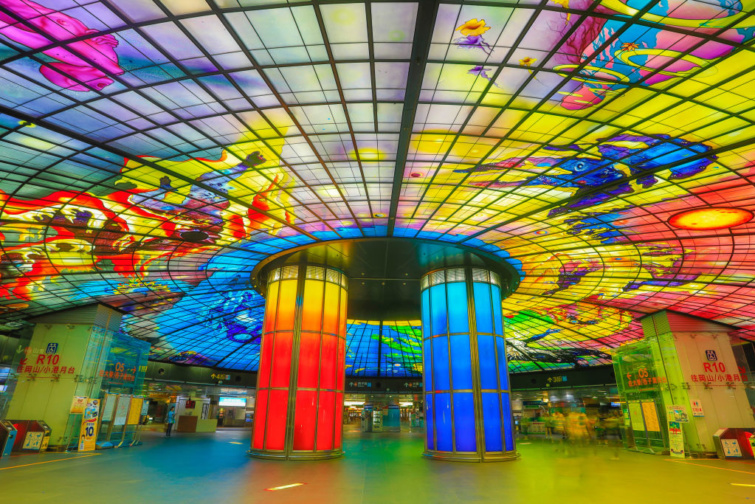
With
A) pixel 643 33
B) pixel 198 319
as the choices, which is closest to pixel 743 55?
pixel 643 33

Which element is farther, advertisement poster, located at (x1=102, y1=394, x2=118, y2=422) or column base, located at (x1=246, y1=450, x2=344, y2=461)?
advertisement poster, located at (x1=102, y1=394, x2=118, y2=422)

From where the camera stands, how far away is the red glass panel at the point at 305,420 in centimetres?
2358

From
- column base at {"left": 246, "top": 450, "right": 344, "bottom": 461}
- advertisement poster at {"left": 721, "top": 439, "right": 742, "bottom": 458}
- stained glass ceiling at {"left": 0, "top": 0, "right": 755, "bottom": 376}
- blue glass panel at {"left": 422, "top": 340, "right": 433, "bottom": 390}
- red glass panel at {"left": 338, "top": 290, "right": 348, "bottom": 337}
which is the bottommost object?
column base at {"left": 246, "top": 450, "right": 344, "bottom": 461}

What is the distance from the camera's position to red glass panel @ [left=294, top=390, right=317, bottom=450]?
2358cm

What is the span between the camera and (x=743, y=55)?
10.7 m

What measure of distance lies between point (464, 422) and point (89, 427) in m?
24.5

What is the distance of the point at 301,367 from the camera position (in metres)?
25.1

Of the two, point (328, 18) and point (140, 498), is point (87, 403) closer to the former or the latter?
point (140, 498)

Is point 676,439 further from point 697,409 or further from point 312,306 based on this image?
point 312,306

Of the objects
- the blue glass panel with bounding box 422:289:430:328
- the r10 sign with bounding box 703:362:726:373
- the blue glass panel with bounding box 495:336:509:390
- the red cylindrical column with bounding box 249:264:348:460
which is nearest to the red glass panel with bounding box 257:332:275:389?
the red cylindrical column with bounding box 249:264:348:460

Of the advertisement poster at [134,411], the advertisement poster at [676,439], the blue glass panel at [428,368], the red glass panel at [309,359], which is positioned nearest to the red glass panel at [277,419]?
the red glass panel at [309,359]

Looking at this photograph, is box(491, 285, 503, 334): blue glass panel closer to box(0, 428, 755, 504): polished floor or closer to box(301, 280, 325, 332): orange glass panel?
box(0, 428, 755, 504): polished floor

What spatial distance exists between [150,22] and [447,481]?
17750mm

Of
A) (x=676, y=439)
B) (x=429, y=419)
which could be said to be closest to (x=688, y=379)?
(x=676, y=439)
